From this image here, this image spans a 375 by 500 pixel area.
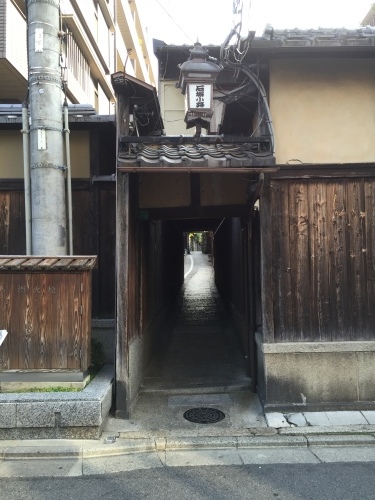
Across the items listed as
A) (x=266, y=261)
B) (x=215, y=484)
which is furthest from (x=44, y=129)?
(x=215, y=484)

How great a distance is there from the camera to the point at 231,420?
6582 mm

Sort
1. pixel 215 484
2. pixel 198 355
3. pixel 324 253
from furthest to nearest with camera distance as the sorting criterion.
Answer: pixel 198 355 < pixel 324 253 < pixel 215 484

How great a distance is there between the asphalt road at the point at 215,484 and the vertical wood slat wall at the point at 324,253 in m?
2.41

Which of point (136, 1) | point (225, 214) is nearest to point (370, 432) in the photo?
point (225, 214)

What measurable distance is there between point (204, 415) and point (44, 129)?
545 cm

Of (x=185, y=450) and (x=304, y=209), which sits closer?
(x=185, y=450)

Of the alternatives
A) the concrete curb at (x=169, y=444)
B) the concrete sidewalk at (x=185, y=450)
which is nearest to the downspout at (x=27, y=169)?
the concrete curb at (x=169, y=444)

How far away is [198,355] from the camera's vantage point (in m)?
9.84

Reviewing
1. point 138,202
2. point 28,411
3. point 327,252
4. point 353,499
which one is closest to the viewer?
point 353,499

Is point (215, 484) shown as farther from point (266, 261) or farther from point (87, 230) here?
point (87, 230)

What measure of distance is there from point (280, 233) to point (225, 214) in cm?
163

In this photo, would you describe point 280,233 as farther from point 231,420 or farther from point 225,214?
point 231,420

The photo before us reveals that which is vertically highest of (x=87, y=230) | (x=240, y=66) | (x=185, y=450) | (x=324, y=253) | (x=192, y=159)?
(x=240, y=66)

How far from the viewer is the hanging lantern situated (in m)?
6.38
